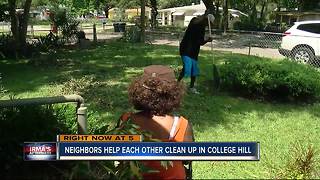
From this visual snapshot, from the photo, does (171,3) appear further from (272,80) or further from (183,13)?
(272,80)

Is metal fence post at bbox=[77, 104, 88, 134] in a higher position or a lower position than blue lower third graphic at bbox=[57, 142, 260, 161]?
lower

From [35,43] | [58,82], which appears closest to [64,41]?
[35,43]

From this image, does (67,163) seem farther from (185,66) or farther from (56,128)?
(185,66)

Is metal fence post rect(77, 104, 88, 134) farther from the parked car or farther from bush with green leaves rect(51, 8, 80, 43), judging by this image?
bush with green leaves rect(51, 8, 80, 43)

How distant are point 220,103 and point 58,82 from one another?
4.16 meters

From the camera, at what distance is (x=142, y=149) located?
1843 mm

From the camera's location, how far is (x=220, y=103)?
28.2 ft

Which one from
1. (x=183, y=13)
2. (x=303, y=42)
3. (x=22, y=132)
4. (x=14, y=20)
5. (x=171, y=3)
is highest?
(x=171, y=3)

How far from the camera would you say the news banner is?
1772 millimetres

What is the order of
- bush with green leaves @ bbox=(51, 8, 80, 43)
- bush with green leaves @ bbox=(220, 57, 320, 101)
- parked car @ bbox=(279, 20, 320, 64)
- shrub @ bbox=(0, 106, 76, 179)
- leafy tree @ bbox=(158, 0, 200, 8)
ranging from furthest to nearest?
leafy tree @ bbox=(158, 0, 200, 8)
bush with green leaves @ bbox=(51, 8, 80, 43)
parked car @ bbox=(279, 20, 320, 64)
bush with green leaves @ bbox=(220, 57, 320, 101)
shrub @ bbox=(0, 106, 76, 179)

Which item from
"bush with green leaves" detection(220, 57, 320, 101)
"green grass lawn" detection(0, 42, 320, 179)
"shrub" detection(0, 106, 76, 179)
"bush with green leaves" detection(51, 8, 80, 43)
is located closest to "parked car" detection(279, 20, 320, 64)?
"green grass lawn" detection(0, 42, 320, 179)

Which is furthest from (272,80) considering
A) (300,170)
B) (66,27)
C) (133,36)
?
(133,36)

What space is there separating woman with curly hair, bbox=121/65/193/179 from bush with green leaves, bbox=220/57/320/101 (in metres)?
6.71

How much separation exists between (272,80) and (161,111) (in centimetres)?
686
